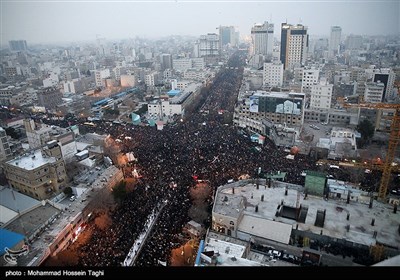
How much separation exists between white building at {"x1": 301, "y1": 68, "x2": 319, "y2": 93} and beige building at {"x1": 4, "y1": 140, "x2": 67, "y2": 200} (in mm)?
17415

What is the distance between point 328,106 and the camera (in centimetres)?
1692

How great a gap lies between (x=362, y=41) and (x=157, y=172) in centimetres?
4443

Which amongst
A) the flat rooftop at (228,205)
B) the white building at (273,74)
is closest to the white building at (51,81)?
the white building at (273,74)

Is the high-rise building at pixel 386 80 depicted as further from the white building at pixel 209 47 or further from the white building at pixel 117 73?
the white building at pixel 209 47

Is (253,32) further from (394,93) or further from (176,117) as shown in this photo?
(176,117)

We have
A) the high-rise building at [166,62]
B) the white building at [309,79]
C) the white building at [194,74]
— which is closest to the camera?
the white building at [309,79]

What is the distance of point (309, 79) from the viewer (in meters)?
21.3

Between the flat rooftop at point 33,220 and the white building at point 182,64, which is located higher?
the white building at point 182,64

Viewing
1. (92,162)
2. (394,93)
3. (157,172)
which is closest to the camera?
(157,172)

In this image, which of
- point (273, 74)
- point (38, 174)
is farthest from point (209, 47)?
point (38, 174)

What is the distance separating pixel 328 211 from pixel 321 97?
11.1 metres

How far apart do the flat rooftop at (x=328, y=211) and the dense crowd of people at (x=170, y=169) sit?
1.02 meters

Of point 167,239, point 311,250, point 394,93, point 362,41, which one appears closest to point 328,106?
point 394,93

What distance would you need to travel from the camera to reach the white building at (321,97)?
16.6 m
